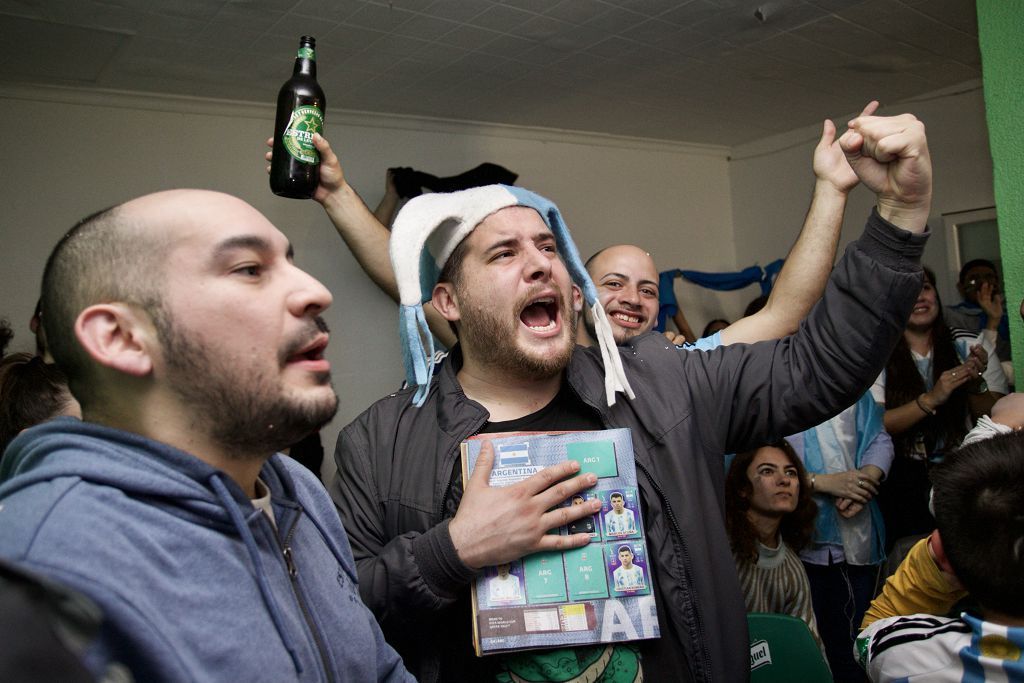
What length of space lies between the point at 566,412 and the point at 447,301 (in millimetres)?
439

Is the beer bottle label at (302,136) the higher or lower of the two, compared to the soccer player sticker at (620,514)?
higher

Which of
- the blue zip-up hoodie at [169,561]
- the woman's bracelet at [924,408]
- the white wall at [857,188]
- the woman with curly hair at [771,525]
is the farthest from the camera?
the white wall at [857,188]

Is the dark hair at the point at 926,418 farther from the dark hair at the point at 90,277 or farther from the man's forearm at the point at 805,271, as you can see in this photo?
the dark hair at the point at 90,277

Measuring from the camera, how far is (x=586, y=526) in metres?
1.44

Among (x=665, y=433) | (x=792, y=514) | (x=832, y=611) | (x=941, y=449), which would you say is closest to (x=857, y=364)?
(x=665, y=433)

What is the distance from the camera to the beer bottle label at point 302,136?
6.15 ft

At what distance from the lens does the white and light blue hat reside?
1.70 meters

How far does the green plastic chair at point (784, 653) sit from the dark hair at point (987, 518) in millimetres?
852

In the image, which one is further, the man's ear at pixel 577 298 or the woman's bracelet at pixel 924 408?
the woman's bracelet at pixel 924 408

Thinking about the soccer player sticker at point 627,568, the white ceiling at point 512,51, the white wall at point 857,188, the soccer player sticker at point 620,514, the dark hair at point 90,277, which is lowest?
the soccer player sticker at point 627,568

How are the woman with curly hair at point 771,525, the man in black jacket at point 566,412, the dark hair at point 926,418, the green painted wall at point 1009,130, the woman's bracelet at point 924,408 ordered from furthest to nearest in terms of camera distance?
the dark hair at point 926,418 < the woman's bracelet at point 924,408 < the woman with curly hair at point 771,525 < the green painted wall at point 1009,130 < the man in black jacket at point 566,412

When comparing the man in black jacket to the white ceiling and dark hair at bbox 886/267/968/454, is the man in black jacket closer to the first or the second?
dark hair at bbox 886/267/968/454

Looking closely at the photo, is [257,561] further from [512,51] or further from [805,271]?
[512,51]

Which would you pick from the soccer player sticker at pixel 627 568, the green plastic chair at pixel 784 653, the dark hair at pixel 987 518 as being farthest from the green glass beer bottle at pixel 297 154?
the green plastic chair at pixel 784 653
